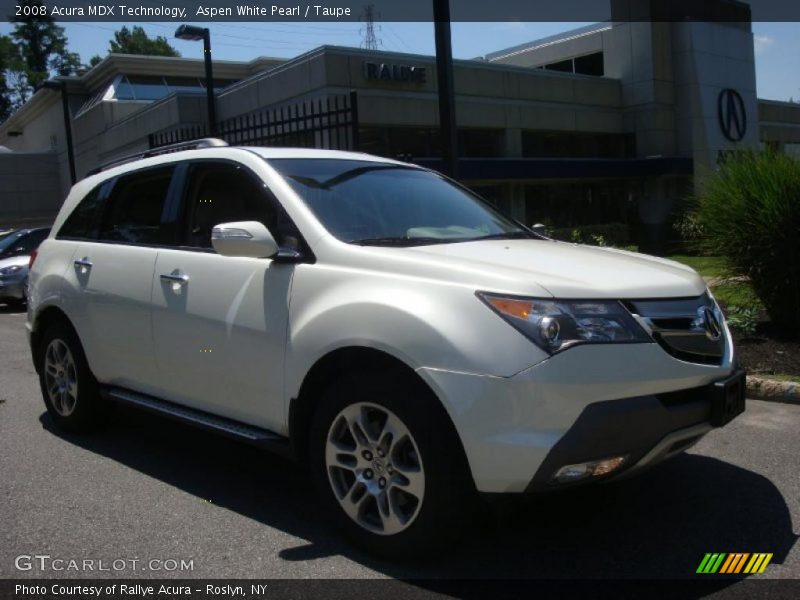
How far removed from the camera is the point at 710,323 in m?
3.51

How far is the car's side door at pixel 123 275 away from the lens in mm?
4605

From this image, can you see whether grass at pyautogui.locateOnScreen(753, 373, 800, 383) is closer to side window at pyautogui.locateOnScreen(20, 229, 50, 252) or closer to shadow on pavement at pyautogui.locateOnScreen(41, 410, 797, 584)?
shadow on pavement at pyautogui.locateOnScreen(41, 410, 797, 584)

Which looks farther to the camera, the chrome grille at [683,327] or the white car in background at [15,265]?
the white car in background at [15,265]

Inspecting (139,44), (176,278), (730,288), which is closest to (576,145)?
(730,288)

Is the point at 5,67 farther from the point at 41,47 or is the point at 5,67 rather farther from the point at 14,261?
the point at 14,261

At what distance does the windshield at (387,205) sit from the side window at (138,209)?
3.11 ft

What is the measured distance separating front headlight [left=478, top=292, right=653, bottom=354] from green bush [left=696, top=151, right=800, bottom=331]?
4.85m

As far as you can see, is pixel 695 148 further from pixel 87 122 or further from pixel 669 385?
pixel 669 385

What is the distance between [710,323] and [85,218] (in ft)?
13.7

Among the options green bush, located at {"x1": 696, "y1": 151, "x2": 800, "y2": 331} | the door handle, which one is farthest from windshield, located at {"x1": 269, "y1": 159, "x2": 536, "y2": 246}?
green bush, located at {"x1": 696, "y1": 151, "x2": 800, "y2": 331}

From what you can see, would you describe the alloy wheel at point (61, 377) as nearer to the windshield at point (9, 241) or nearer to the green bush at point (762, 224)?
the green bush at point (762, 224)

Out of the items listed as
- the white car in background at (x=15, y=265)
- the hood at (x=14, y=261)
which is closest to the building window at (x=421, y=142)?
the white car in background at (x=15, y=265)

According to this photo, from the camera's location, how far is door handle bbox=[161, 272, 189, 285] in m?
4.30

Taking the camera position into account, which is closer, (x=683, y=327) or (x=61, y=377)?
(x=683, y=327)
